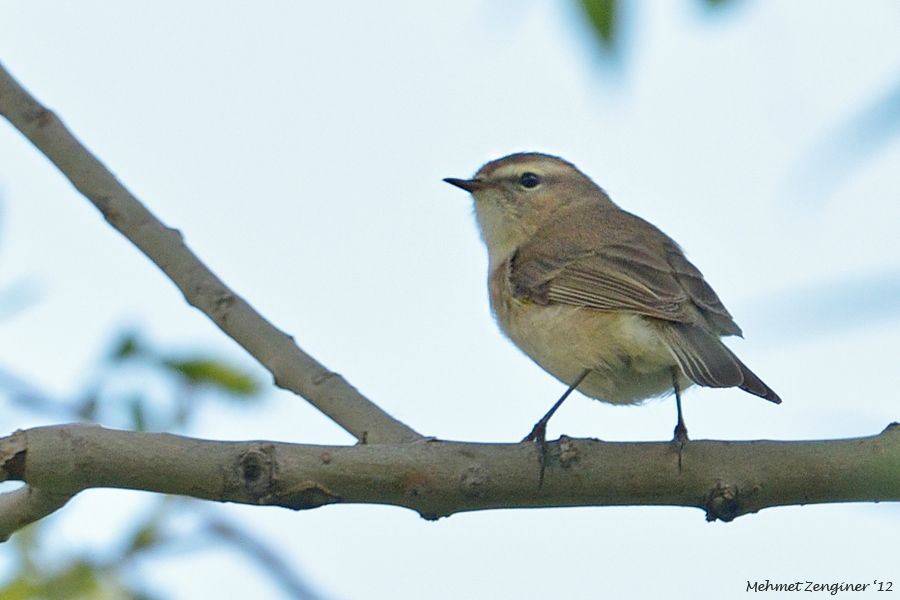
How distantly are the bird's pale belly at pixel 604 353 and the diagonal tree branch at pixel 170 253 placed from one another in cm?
133

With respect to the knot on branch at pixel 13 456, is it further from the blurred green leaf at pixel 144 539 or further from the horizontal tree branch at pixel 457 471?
the blurred green leaf at pixel 144 539

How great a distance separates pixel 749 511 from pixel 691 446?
25 cm

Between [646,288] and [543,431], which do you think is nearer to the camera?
[543,431]

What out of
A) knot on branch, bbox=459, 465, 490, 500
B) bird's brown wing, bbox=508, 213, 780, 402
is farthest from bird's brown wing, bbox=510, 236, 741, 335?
knot on branch, bbox=459, 465, 490, 500

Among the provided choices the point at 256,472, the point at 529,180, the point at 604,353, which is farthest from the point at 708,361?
the point at 529,180

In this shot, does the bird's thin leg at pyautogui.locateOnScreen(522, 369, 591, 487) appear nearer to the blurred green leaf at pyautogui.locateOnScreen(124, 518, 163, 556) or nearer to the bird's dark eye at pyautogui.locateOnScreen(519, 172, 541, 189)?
the blurred green leaf at pyautogui.locateOnScreen(124, 518, 163, 556)

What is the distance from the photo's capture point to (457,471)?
3230 mm

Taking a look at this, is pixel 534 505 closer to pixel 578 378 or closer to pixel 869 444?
pixel 869 444

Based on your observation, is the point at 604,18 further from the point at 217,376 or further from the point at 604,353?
the point at 604,353

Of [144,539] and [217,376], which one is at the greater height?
[217,376]

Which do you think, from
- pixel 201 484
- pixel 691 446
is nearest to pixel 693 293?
pixel 691 446

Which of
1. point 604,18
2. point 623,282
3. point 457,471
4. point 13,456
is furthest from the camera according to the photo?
point 623,282

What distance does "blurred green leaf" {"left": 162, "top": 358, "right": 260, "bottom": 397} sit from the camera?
4.31 metres

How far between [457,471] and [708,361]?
1.70 meters
